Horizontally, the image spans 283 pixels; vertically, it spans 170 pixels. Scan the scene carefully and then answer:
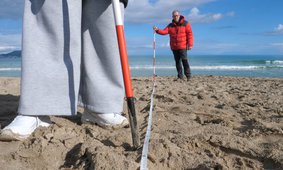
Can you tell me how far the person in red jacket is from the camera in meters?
8.38

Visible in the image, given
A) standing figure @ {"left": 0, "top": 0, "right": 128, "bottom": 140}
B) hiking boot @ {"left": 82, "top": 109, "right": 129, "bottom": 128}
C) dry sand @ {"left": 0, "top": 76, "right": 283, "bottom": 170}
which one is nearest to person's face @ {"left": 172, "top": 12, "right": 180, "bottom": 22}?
dry sand @ {"left": 0, "top": 76, "right": 283, "bottom": 170}

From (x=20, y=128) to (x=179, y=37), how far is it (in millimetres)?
6707

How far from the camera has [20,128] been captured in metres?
2.08

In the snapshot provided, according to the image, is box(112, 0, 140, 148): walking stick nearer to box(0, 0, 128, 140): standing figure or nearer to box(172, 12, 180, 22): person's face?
box(0, 0, 128, 140): standing figure

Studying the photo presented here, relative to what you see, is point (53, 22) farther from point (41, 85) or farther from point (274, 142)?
point (274, 142)

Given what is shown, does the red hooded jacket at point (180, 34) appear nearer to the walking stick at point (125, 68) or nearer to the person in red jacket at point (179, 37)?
the person in red jacket at point (179, 37)

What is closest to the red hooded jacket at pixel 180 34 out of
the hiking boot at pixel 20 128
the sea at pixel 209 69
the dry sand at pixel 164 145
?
the dry sand at pixel 164 145

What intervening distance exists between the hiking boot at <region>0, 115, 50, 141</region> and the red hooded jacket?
650cm

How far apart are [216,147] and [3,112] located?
191 cm

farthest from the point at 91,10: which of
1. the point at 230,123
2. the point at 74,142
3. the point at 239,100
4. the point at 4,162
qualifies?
the point at 239,100

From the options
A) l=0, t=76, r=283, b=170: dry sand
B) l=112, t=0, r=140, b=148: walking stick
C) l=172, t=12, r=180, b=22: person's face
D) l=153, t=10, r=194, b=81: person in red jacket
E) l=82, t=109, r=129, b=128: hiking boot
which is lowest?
l=0, t=76, r=283, b=170: dry sand

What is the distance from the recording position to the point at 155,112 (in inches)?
121

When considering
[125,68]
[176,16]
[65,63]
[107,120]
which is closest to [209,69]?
[176,16]

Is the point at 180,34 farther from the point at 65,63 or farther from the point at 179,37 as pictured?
the point at 65,63
